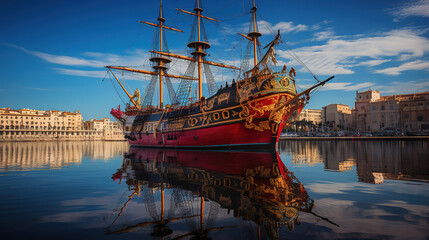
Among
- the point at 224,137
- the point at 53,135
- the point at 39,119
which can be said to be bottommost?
the point at 53,135

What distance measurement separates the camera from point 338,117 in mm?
91312

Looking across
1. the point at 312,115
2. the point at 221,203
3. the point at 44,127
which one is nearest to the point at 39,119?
the point at 44,127

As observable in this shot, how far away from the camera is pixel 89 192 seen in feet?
22.5

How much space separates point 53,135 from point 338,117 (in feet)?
372

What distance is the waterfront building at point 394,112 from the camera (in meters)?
66.6

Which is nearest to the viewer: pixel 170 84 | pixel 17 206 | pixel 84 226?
pixel 84 226

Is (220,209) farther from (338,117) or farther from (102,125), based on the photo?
(102,125)

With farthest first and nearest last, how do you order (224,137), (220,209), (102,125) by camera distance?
(102,125)
(224,137)
(220,209)

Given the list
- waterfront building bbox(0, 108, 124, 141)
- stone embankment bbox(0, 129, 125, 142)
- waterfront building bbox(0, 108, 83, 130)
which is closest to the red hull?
stone embankment bbox(0, 129, 125, 142)

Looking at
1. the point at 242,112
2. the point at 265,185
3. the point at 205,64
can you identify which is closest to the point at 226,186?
the point at 265,185

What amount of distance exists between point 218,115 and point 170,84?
1930 centimetres

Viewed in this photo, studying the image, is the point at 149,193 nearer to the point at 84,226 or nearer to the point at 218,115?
the point at 84,226

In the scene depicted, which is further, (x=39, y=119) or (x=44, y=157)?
(x=39, y=119)

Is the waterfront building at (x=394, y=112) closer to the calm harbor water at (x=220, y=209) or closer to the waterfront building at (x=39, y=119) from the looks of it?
the calm harbor water at (x=220, y=209)
